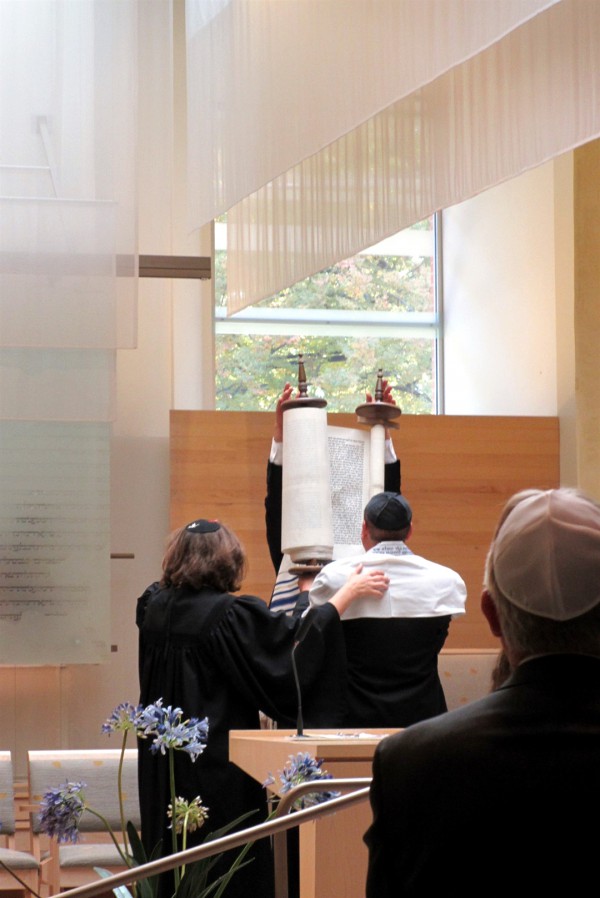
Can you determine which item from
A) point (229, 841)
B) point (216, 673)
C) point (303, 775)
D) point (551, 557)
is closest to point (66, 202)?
point (216, 673)

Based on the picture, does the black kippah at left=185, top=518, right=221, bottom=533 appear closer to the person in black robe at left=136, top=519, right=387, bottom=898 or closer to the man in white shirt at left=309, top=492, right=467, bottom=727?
the person in black robe at left=136, top=519, right=387, bottom=898

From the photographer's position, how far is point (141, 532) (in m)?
7.56

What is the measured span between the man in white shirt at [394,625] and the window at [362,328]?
4.75 m

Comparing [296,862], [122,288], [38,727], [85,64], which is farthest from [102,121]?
[38,727]

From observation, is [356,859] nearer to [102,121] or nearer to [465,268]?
[102,121]

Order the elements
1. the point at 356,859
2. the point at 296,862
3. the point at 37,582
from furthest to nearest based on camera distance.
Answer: the point at 37,582 → the point at 296,862 → the point at 356,859

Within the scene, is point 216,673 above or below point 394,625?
below

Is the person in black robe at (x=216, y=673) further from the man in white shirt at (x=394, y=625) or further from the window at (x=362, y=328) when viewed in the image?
the window at (x=362, y=328)

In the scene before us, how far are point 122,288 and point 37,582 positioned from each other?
8.18ft

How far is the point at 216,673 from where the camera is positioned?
4.52 metres

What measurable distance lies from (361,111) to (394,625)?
5.24 feet

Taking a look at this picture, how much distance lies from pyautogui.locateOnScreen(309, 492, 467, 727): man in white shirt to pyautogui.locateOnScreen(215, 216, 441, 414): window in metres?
4.75

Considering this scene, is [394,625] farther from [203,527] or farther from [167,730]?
[167,730]

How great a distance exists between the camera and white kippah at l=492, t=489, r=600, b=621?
1.38 metres
